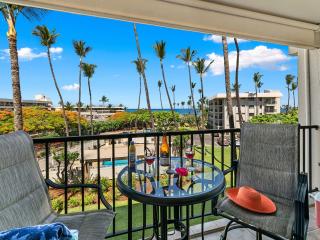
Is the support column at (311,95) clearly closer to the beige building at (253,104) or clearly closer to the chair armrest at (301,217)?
the chair armrest at (301,217)

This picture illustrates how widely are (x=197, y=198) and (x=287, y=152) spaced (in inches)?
44.8

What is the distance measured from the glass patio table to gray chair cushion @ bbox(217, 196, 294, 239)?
28 cm

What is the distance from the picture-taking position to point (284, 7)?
2.64 metres

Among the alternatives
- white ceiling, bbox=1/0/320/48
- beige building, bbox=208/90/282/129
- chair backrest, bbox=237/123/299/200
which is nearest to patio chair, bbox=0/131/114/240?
white ceiling, bbox=1/0/320/48

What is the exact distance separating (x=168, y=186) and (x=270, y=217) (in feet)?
2.70

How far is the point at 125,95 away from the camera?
1015 inches

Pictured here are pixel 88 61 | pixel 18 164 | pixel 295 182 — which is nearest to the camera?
pixel 18 164

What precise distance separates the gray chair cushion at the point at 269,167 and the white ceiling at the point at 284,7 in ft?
4.54

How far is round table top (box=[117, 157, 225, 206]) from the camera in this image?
1.34 meters

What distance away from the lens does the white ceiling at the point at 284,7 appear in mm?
2506

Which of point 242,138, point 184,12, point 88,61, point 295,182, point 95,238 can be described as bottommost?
point 95,238

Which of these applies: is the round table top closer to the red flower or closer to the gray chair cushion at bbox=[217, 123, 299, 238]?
the red flower

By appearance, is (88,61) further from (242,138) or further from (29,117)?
(242,138)

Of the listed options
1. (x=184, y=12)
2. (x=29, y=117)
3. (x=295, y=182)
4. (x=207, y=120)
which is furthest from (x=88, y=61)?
(x=295, y=182)
